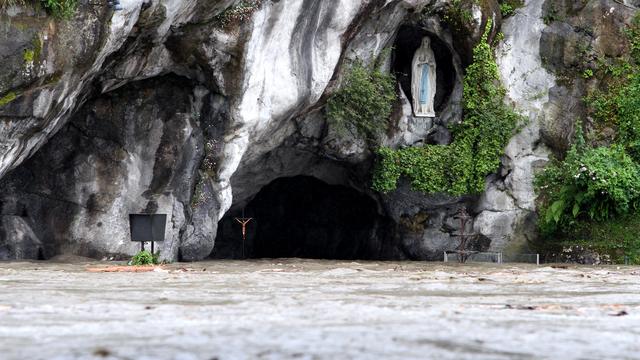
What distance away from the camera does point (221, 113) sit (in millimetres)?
17047

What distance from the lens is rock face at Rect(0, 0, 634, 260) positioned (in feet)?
43.4

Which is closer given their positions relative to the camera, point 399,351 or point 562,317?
point 399,351

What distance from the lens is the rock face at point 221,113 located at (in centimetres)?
1323

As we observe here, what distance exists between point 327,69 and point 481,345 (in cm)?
1406

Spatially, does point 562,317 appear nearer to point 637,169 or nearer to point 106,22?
point 106,22

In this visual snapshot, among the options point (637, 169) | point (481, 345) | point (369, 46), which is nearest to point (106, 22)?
point (369, 46)

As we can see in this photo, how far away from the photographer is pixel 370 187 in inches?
847

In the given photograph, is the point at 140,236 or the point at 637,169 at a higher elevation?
the point at 637,169

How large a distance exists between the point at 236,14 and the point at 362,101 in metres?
4.40

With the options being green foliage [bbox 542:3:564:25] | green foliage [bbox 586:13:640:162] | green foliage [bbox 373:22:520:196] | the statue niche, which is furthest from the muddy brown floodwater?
green foliage [bbox 542:3:564:25]

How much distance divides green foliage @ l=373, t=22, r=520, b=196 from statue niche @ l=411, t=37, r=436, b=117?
91 centimetres

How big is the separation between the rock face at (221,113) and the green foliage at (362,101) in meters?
0.26

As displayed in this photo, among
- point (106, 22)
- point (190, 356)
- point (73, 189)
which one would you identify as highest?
point (106, 22)

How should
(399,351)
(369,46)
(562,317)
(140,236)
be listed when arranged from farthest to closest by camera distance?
(369,46)
(140,236)
(562,317)
(399,351)
